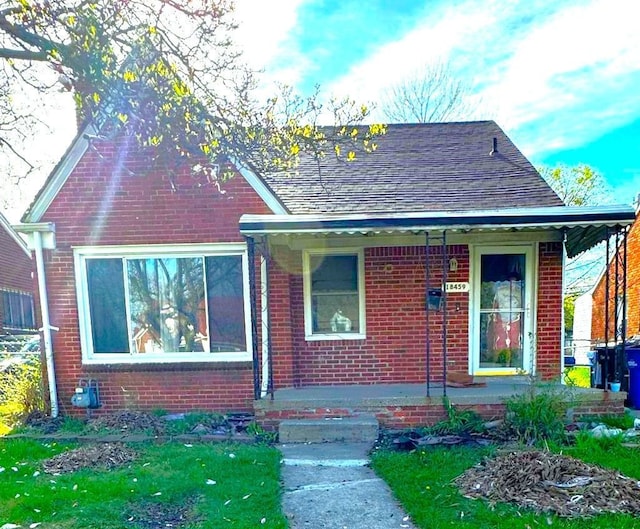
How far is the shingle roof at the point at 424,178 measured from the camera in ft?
22.5

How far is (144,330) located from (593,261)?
25.5 m

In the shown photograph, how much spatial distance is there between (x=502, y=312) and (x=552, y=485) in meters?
3.39

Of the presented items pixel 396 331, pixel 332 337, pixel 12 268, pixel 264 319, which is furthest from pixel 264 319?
pixel 12 268

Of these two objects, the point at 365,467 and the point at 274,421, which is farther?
the point at 274,421

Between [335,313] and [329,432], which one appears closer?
[329,432]

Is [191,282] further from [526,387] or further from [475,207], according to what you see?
[526,387]

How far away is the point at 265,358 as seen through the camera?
636 centimetres

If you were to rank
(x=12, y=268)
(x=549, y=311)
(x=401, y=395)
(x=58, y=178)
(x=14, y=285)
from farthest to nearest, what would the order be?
(x=12, y=268) < (x=14, y=285) < (x=549, y=311) < (x=58, y=178) < (x=401, y=395)

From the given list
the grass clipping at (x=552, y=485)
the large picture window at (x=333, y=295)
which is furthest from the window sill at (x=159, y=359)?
the grass clipping at (x=552, y=485)

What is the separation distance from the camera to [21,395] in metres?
6.44

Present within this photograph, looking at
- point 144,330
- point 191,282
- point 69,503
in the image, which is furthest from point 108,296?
point 69,503

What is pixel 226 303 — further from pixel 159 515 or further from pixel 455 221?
pixel 455 221

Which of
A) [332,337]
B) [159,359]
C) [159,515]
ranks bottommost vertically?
[159,515]

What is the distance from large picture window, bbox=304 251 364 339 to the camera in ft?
22.1
